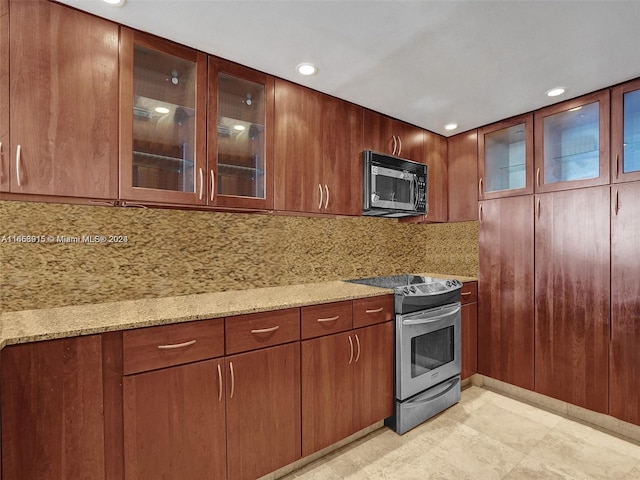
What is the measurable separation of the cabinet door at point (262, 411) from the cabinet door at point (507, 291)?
77.5 inches

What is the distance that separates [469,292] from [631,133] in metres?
1.57

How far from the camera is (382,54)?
5.84 feet

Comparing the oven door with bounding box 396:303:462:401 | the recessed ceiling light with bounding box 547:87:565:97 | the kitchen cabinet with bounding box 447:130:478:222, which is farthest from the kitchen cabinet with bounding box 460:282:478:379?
the recessed ceiling light with bounding box 547:87:565:97

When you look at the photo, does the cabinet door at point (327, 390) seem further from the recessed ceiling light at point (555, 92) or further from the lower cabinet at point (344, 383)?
the recessed ceiling light at point (555, 92)

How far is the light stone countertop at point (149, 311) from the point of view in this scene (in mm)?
1217

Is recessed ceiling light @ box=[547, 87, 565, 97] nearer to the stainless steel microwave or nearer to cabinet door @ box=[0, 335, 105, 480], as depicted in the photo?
the stainless steel microwave

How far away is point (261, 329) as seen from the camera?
5.34 feet

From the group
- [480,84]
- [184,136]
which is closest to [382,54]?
[480,84]

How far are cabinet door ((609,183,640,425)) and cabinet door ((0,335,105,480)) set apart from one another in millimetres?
3022

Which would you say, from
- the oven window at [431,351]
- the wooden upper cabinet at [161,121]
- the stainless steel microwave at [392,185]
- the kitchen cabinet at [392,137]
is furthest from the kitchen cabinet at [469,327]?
the wooden upper cabinet at [161,121]

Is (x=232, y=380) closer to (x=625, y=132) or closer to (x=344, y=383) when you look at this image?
(x=344, y=383)

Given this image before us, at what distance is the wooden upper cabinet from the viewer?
156 centimetres

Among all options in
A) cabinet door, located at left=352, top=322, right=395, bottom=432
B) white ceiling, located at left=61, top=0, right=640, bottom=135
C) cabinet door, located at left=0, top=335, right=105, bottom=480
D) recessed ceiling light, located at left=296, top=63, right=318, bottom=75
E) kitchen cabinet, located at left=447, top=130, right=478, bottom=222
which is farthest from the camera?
kitchen cabinet, located at left=447, top=130, right=478, bottom=222

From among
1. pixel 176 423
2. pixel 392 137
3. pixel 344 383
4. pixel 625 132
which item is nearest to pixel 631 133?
pixel 625 132
